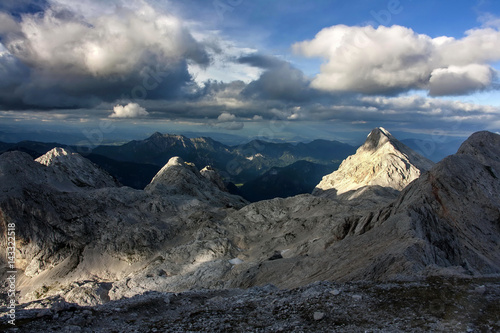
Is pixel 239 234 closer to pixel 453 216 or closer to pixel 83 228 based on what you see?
pixel 83 228

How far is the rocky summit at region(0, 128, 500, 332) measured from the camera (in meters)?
19.0

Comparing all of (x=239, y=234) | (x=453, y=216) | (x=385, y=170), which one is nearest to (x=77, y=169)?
(x=239, y=234)

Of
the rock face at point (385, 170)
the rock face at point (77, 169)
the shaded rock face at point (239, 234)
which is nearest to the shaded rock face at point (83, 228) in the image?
the shaded rock face at point (239, 234)

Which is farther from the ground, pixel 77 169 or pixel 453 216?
pixel 453 216

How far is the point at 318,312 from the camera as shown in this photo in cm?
1833

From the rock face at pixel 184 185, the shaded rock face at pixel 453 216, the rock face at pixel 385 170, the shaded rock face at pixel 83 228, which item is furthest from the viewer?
the rock face at pixel 385 170

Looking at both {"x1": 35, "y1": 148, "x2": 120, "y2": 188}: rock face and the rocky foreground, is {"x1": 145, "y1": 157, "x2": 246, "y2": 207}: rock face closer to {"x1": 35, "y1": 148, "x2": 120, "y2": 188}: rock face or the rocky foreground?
{"x1": 35, "y1": 148, "x2": 120, "y2": 188}: rock face

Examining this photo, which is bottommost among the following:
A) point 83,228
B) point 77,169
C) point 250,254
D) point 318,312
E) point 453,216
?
point 250,254

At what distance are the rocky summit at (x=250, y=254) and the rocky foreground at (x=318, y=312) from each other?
11cm

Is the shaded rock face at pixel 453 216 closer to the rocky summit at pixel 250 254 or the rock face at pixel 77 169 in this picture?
the rocky summit at pixel 250 254

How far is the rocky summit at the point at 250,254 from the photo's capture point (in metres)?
19.0

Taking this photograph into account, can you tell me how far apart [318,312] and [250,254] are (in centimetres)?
6293

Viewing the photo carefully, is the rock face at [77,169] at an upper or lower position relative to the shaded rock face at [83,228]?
upper

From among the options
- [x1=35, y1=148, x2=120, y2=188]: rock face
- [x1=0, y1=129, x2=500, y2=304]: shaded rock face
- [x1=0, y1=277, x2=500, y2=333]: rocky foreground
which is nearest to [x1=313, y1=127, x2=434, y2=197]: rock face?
[x1=0, y1=129, x2=500, y2=304]: shaded rock face
